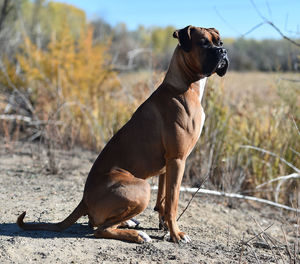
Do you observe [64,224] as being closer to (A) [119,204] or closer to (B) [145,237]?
(A) [119,204]

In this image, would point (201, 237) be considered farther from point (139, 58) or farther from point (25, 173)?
point (139, 58)

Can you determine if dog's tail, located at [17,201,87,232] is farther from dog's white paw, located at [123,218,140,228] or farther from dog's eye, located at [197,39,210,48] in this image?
dog's eye, located at [197,39,210,48]

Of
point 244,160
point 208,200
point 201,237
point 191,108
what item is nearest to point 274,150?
point 244,160

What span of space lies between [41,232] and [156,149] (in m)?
1.37

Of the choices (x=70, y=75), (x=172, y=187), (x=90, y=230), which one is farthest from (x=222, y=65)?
(x=70, y=75)

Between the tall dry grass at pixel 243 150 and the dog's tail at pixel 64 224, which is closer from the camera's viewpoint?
the dog's tail at pixel 64 224

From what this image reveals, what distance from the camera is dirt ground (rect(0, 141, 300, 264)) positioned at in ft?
11.7

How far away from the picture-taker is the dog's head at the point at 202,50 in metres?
3.84

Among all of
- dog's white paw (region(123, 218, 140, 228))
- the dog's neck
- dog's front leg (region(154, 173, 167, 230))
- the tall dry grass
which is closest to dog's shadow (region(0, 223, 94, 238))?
dog's white paw (region(123, 218, 140, 228))

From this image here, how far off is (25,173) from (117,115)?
2.41 meters

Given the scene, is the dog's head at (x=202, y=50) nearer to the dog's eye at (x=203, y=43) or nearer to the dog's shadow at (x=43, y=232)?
the dog's eye at (x=203, y=43)

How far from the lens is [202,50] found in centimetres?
391

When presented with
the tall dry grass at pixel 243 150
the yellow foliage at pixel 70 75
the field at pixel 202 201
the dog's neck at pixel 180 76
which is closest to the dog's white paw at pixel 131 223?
the field at pixel 202 201

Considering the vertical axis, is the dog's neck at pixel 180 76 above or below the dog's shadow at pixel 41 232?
above
